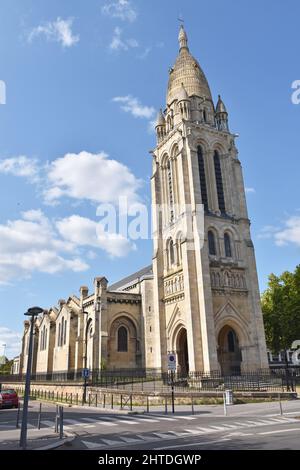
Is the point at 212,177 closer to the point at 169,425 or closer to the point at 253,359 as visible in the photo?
the point at 253,359

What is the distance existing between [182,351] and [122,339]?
707cm

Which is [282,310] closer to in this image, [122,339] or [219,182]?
[219,182]

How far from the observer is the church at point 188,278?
3472 centimetres

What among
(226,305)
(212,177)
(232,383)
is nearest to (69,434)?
(232,383)

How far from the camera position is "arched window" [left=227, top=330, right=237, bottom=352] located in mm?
37438

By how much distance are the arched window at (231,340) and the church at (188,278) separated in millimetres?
96

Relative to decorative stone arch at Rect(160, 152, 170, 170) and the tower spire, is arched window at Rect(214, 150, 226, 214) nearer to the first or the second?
decorative stone arch at Rect(160, 152, 170, 170)

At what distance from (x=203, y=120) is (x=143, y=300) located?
70.9ft

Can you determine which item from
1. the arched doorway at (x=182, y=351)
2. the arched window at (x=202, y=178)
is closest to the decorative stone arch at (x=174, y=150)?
the arched window at (x=202, y=178)

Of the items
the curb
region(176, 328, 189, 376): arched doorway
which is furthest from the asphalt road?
region(176, 328, 189, 376): arched doorway

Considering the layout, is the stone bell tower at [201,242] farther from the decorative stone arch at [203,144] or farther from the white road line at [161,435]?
the white road line at [161,435]

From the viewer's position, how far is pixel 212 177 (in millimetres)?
41031

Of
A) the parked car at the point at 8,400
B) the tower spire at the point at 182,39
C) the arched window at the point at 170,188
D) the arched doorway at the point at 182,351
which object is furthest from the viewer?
the tower spire at the point at 182,39

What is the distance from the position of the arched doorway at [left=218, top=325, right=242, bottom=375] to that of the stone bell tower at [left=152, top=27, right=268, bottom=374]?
95mm
